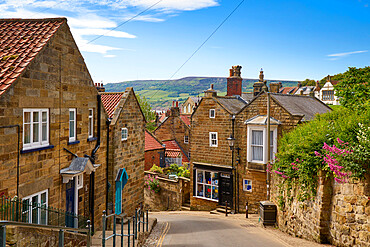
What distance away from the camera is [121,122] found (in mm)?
16438

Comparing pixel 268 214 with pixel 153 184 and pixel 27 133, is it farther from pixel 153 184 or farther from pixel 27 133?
pixel 153 184

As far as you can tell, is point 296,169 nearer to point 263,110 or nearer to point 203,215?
point 263,110

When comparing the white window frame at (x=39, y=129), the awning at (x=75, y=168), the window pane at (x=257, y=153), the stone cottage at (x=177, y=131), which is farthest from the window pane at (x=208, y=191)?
the stone cottage at (x=177, y=131)

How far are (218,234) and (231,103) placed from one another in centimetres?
1249

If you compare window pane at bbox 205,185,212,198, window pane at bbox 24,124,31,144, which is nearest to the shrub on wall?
window pane at bbox 24,124,31,144

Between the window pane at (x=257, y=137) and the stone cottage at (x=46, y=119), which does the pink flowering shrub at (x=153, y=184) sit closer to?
the window pane at (x=257, y=137)

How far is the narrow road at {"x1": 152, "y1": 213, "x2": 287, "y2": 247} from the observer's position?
12578mm

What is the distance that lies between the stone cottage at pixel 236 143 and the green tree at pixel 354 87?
3.59 meters

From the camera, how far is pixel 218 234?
14422 millimetres

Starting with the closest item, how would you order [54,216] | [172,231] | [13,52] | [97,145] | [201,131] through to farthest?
[13,52]
[54,216]
[97,145]
[172,231]
[201,131]

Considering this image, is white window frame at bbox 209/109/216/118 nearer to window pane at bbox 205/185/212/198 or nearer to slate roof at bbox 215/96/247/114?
slate roof at bbox 215/96/247/114

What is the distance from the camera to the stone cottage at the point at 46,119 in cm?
876

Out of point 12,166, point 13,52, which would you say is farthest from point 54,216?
point 13,52

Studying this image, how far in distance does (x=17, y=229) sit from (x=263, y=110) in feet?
56.5
